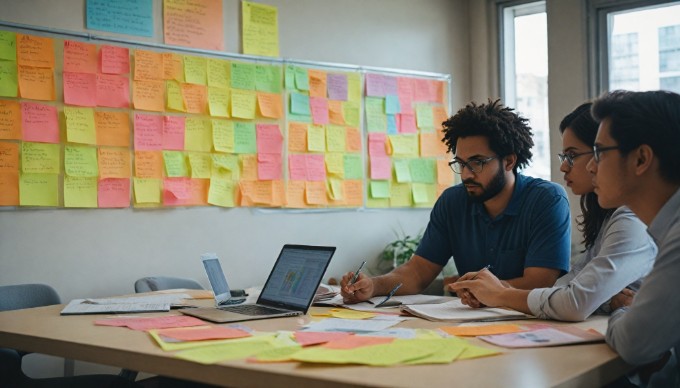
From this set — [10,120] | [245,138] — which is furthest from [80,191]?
[245,138]

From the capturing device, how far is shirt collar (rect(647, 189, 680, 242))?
162 centimetres

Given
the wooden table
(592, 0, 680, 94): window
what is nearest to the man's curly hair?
the wooden table

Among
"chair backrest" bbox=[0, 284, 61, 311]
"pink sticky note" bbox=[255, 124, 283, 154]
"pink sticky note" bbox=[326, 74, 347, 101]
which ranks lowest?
"chair backrest" bbox=[0, 284, 61, 311]

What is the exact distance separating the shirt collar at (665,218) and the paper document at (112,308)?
136 cm

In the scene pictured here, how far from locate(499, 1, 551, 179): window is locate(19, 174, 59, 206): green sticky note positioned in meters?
2.75

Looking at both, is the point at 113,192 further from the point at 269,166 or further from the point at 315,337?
the point at 315,337

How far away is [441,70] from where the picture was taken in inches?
193

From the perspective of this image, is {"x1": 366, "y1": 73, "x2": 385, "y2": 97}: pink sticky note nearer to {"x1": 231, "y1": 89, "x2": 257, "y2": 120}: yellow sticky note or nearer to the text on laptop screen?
{"x1": 231, "y1": 89, "x2": 257, "y2": 120}: yellow sticky note

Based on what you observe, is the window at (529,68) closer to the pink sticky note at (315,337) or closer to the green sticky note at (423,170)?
the green sticky note at (423,170)

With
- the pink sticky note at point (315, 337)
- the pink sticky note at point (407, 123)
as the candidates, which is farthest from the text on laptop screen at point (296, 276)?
the pink sticky note at point (407, 123)

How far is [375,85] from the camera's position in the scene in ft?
14.8

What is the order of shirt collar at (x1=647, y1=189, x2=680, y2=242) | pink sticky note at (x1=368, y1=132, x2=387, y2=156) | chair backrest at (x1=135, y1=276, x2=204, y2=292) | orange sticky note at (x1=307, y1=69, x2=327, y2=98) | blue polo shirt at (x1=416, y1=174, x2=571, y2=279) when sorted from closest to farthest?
shirt collar at (x1=647, y1=189, x2=680, y2=242)
blue polo shirt at (x1=416, y1=174, x2=571, y2=279)
chair backrest at (x1=135, y1=276, x2=204, y2=292)
orange sticky note at (x1=307, y1=69, x2=327, y2=98)
pink sticky note at (x1=368, y1=132, x2=387, y2=156)

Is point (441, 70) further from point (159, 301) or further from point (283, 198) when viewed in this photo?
point (159, 301)

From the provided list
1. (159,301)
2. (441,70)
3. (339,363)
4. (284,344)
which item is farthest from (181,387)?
(441,70)
